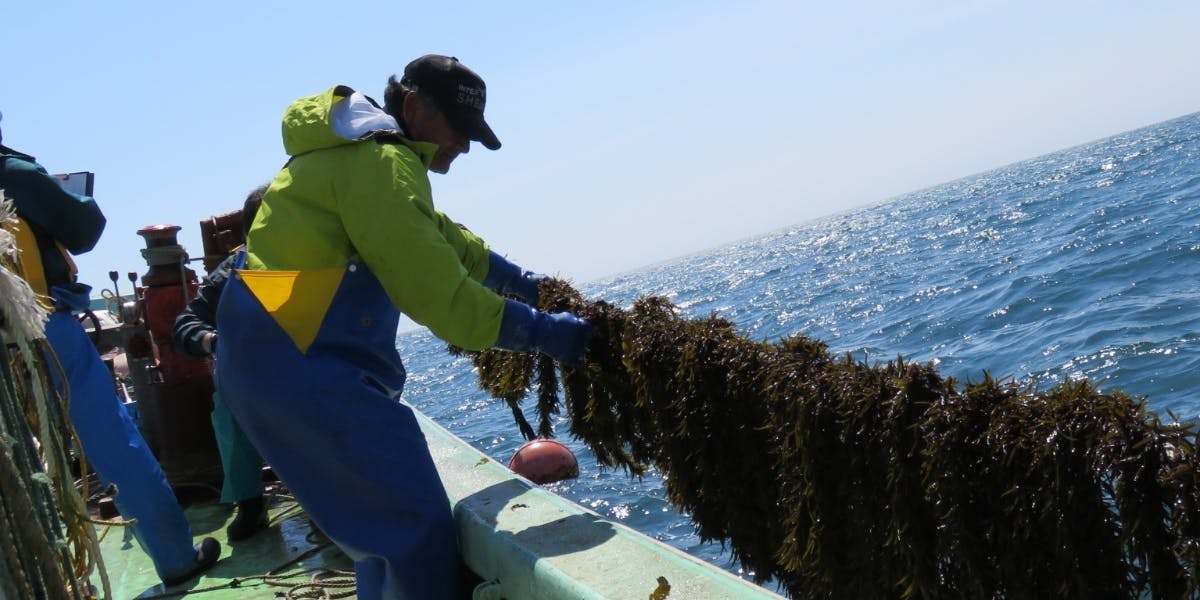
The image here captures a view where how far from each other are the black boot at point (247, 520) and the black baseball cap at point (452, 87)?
2.58 meters

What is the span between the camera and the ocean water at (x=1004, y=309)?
25.6ft

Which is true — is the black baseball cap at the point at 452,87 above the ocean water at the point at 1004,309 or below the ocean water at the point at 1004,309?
above

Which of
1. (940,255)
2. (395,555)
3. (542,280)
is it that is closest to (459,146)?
(542,280)

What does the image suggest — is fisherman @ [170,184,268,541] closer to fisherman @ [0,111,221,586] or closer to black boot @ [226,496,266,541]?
black boot @ [226,496,266,541]

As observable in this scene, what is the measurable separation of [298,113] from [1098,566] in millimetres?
2236

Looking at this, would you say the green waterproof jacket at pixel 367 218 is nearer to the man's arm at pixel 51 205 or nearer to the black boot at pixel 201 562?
the man's arm at pixel 51 205

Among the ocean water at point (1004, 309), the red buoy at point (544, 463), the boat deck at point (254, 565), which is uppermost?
the red buoy at point (544, 463)

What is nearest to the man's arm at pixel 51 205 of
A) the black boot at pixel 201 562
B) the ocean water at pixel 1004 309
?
the black boot at pixel 201 562

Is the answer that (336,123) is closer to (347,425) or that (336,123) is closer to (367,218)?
(367,218)

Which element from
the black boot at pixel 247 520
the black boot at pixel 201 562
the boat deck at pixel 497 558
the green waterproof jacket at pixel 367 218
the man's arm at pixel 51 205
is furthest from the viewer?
the black boot at pixel 247 520

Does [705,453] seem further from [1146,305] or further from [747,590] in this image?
[1146,305]

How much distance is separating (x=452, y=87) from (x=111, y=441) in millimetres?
2011

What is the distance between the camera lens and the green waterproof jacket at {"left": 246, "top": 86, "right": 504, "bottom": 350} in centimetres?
262

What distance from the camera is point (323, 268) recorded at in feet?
8.98
